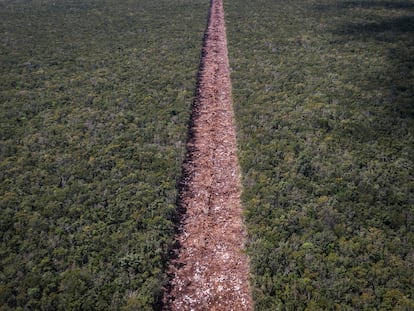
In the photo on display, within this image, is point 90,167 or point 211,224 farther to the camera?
point 90,167

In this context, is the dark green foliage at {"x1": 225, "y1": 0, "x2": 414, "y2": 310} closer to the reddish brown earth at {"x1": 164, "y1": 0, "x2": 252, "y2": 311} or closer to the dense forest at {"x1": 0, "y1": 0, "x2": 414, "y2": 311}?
the dense forest at {"x1": 0, "y1": 0, "x2": 414, "y2": 311}

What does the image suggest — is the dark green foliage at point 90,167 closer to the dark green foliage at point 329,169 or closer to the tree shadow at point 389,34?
the dark green foliage at point 329,169

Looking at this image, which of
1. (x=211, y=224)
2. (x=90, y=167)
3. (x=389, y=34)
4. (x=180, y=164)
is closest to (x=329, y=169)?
(x=211, y=224)

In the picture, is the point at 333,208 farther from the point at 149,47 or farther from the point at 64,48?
the point at 64,48

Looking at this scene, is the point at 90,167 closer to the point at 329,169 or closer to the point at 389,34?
the point at 329,169

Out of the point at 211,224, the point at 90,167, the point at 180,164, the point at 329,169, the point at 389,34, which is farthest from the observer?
the point at 389,34

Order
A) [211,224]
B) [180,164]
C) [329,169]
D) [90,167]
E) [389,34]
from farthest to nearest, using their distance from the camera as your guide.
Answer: [389,34]
[180,164]
[90,167]
[329,169]
[211,224]
